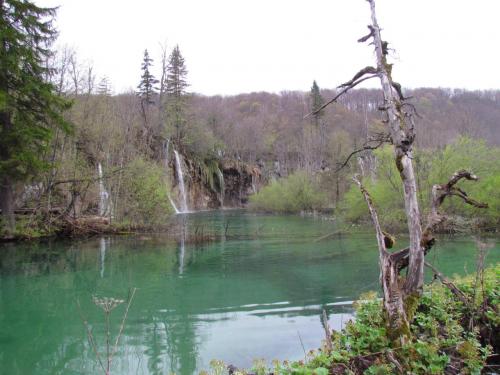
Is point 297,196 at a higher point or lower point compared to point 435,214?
higher

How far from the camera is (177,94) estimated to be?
2258 inches

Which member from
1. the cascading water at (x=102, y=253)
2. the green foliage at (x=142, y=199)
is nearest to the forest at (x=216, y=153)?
the green foliage at (x=142, y=199)

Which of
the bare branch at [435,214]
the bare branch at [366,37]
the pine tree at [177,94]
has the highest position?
the pine tree at [177,94]

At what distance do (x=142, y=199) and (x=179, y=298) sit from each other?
13890 mm

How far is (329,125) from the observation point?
84750 millimetres

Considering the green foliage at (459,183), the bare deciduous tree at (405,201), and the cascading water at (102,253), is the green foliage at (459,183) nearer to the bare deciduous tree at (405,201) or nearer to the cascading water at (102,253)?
the cascading water at (102,253)

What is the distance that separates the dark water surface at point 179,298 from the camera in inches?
259

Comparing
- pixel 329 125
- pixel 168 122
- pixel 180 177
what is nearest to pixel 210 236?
pixel 180 177

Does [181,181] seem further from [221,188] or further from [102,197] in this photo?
[102,197]

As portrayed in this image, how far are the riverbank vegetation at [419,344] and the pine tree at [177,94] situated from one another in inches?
1935

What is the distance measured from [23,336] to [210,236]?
46.6 feet

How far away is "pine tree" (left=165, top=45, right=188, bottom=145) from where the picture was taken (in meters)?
54.0

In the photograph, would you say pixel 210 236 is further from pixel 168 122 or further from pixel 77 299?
pixel 168 122

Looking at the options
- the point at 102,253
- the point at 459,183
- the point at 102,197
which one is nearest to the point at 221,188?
the point at 102,197
